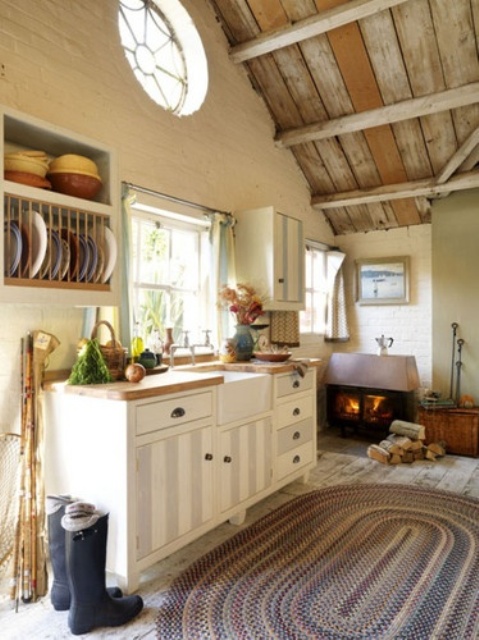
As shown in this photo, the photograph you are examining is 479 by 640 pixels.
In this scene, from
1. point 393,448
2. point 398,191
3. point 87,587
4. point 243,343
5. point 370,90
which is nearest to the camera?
point 87,587

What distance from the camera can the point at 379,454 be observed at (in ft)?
12.9

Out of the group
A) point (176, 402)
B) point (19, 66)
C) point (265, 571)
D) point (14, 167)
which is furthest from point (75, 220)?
point (265, 571)

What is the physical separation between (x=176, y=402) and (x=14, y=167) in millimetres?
1270

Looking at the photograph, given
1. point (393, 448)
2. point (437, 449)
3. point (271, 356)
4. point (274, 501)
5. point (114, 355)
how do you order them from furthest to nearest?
point (437, 449), point (393, 448), point (271, 356), point (274, 501), point (114, 355)

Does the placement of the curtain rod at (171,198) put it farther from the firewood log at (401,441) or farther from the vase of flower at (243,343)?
the firewood log at (401,441)

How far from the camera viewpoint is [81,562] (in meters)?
1.75

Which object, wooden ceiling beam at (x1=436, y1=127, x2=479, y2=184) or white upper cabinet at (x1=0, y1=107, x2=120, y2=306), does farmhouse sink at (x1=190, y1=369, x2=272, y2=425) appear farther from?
wooden ceiling beam at (x1=436, y1=127, x2=479, y2=184)

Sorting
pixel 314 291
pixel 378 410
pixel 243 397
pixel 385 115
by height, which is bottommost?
pixel 378 410

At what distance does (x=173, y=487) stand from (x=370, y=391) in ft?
9.65

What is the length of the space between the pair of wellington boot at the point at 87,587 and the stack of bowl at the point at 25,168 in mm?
1446

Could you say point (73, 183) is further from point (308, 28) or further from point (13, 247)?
point (308, 28)

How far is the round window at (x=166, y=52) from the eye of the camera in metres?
3.02

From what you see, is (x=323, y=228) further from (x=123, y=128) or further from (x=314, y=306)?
(x=123, y=128)

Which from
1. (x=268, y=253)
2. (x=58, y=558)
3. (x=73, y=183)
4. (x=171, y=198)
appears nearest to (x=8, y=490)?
(x=58, y=558)
